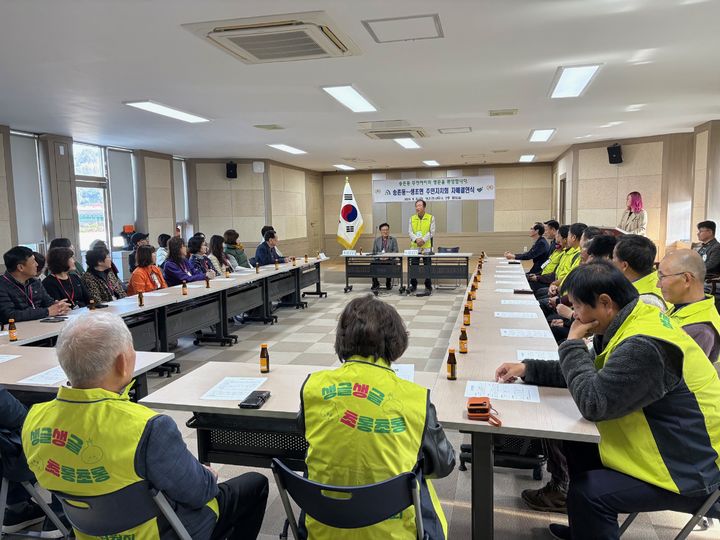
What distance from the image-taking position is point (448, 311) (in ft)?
25.1

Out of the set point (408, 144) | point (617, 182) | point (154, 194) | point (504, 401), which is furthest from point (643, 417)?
point (154, 194)

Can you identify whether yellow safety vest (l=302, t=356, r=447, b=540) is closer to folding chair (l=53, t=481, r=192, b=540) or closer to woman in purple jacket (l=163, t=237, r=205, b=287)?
folding chair (l=53, t=481, r=192, b=540)

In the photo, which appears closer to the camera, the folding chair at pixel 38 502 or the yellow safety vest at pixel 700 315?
the folding chair at pixel 38 502

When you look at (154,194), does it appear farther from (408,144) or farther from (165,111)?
(408,144)

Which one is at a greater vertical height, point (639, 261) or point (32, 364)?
point (639, 261)

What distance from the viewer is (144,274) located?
554 cm

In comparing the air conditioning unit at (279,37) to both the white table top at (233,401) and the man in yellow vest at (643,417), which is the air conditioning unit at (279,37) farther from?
the man in yellow vest at (643,417)

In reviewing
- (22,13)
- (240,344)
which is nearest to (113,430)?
(22,13)

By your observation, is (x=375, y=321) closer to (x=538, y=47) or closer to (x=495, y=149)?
(x=538, y=47)

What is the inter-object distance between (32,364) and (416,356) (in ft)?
11.4

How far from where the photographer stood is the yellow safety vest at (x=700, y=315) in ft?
7.86

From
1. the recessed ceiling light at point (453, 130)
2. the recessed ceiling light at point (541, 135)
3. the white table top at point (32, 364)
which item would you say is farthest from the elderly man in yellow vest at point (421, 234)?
the white table top at point (32, 364)

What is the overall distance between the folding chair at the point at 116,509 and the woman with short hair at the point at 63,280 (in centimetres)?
370

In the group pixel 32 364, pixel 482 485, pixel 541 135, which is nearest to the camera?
pixel 482 485
